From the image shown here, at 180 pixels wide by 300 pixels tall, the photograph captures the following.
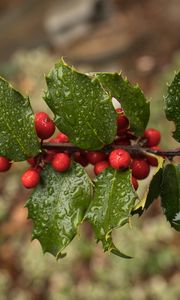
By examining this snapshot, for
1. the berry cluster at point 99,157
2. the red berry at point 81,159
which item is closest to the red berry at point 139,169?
the berry cluster at point 99,157

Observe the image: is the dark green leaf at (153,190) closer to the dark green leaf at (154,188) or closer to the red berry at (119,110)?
the dark green leaf at (154,188)

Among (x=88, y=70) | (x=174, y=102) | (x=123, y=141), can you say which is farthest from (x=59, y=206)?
(x=88, y=70)

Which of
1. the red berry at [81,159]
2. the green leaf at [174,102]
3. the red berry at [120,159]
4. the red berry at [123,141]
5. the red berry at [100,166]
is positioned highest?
the green leaf at [174,102]

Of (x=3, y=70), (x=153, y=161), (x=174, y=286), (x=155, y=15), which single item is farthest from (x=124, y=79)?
(x=155, y=15)

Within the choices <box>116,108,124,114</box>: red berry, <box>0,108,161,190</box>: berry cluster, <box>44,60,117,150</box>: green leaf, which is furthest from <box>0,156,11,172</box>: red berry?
<box>116,108,124,114</box>: red berry

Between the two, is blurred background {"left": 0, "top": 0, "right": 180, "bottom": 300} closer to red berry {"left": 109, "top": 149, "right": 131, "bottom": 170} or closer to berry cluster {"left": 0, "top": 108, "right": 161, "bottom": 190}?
berry cluster {"left": 0, "top": 108, "right": 161, "bottom": 190}

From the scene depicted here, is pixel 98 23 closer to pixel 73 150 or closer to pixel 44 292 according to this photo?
pixel 44 292
